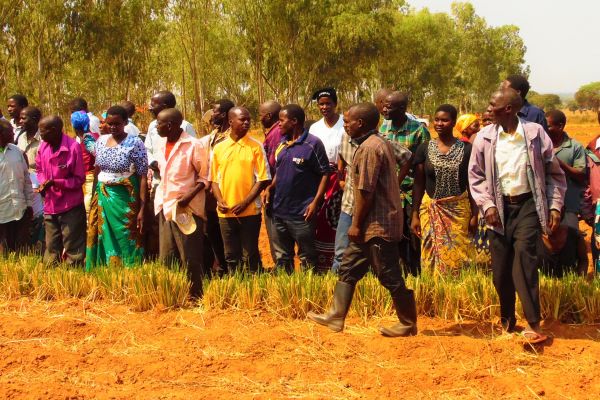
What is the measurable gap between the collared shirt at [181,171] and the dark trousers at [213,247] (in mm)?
1053

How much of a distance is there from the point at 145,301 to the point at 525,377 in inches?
119

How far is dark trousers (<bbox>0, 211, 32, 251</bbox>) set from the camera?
7289mm

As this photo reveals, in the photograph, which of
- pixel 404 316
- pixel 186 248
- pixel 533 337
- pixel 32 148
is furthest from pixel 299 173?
pixel 32 148

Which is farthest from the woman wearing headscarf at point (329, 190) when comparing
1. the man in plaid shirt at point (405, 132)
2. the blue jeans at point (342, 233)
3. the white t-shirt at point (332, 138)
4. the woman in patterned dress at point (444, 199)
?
the woman in patterned dress at point (444, 199)

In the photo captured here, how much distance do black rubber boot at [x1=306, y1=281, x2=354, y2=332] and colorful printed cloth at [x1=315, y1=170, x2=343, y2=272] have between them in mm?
1761

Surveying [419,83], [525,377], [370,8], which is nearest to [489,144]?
[525,377]

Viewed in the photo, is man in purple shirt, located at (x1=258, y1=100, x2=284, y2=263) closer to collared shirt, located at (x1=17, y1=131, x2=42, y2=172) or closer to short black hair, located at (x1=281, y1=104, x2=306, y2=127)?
short black hair, located at (x1=281, y1=104, x2=306, y2=127)

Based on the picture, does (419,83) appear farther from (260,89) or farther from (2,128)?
(2,128)

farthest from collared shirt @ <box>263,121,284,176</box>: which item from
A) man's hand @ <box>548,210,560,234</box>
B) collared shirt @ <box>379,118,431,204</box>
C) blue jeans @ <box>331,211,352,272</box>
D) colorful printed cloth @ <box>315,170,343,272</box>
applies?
man's hand @ <box>548,210,560,234</box>

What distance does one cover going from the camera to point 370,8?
3058 centimetres

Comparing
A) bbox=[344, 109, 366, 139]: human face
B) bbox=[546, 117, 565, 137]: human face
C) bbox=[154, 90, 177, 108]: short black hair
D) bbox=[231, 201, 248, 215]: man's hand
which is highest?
bbox=[154, 90, 177, 108]: short black hair

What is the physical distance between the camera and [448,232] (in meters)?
5.83

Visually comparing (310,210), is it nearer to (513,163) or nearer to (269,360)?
(269,360)

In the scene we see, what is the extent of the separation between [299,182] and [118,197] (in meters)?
1.70
